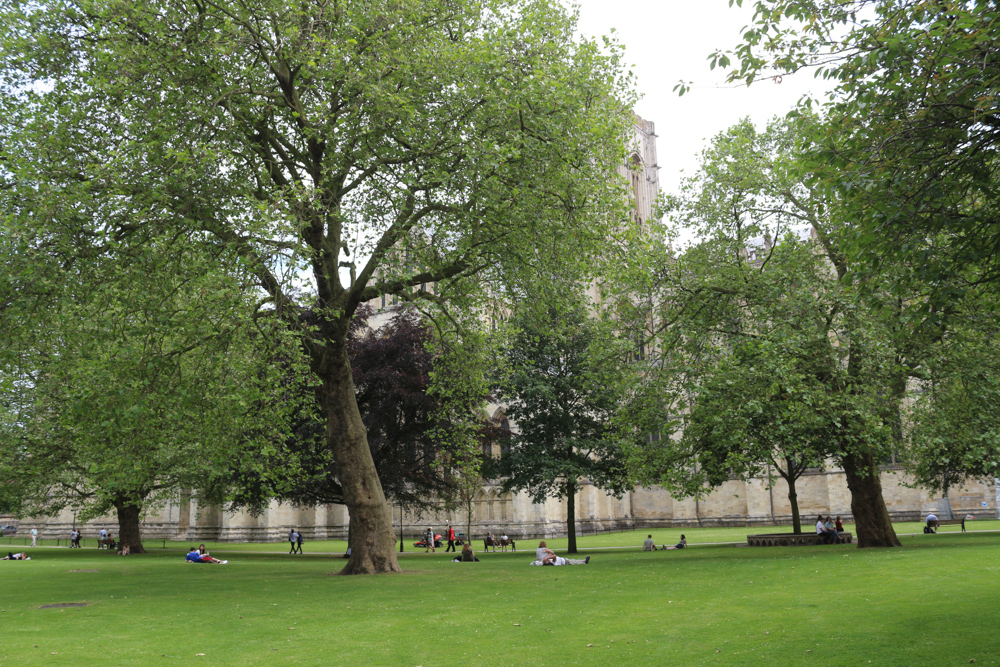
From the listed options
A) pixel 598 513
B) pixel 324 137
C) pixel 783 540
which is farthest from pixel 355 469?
pixel 598 513

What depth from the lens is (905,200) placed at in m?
8.20

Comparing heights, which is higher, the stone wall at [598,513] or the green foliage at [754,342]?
the green foliage at [754,342]

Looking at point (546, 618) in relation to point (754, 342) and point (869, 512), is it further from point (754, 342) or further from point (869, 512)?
point (869, 512)

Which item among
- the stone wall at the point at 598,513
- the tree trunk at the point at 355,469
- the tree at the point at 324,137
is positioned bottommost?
the stone wall at the point at 598,513

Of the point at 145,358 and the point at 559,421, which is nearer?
the point at 145,358

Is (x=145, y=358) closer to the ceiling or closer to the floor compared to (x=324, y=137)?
closer to the floor

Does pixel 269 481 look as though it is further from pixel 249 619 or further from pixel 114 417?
pixel 249 619

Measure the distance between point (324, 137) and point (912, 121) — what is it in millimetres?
11650

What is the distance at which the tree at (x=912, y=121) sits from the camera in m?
7.79

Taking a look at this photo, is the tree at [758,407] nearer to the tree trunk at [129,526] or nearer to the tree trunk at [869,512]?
the tree trunk at [869,512]

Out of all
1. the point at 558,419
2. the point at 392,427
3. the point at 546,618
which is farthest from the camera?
the point at 558,419

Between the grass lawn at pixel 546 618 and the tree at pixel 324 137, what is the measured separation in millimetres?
5124

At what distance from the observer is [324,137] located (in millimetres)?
16297

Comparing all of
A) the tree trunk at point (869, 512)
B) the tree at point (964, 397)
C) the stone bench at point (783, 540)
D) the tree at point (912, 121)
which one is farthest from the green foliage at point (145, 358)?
the stone bench at point (783, 540)
